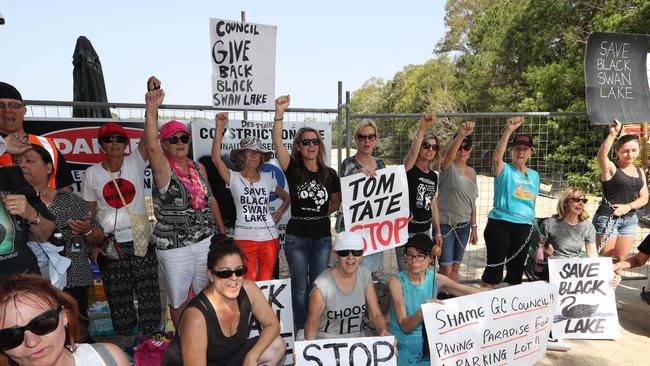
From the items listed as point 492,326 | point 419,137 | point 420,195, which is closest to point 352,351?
point 492,326

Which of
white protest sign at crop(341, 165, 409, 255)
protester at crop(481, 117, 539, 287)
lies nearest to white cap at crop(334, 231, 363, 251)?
white protest sign at crop(341, 165, 409, 255)

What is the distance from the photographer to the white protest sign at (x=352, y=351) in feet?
9.45

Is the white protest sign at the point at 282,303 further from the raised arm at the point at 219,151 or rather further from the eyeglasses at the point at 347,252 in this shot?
the raised arm at the point at 219,151

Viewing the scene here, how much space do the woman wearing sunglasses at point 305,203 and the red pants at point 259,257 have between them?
0.52 feet

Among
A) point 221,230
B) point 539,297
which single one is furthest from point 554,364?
point 221,230

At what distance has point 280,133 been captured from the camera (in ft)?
12.4

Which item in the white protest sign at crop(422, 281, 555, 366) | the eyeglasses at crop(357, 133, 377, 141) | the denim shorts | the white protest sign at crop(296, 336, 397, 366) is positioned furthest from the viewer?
the denim shorts

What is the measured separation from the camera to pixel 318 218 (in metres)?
3.81

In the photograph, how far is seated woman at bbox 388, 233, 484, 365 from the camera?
316cm

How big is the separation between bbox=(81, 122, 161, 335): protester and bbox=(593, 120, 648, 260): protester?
15.3 feet

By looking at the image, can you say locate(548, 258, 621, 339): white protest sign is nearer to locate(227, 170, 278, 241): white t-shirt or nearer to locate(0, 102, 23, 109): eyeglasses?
locate(227, 170, 278, 241): white t-shirt

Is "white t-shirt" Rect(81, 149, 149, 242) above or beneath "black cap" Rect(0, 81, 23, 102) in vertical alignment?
beneath

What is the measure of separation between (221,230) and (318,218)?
36.8 inches

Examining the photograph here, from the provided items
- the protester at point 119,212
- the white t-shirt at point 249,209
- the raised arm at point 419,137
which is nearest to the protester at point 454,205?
the raised arm at point 419,137
